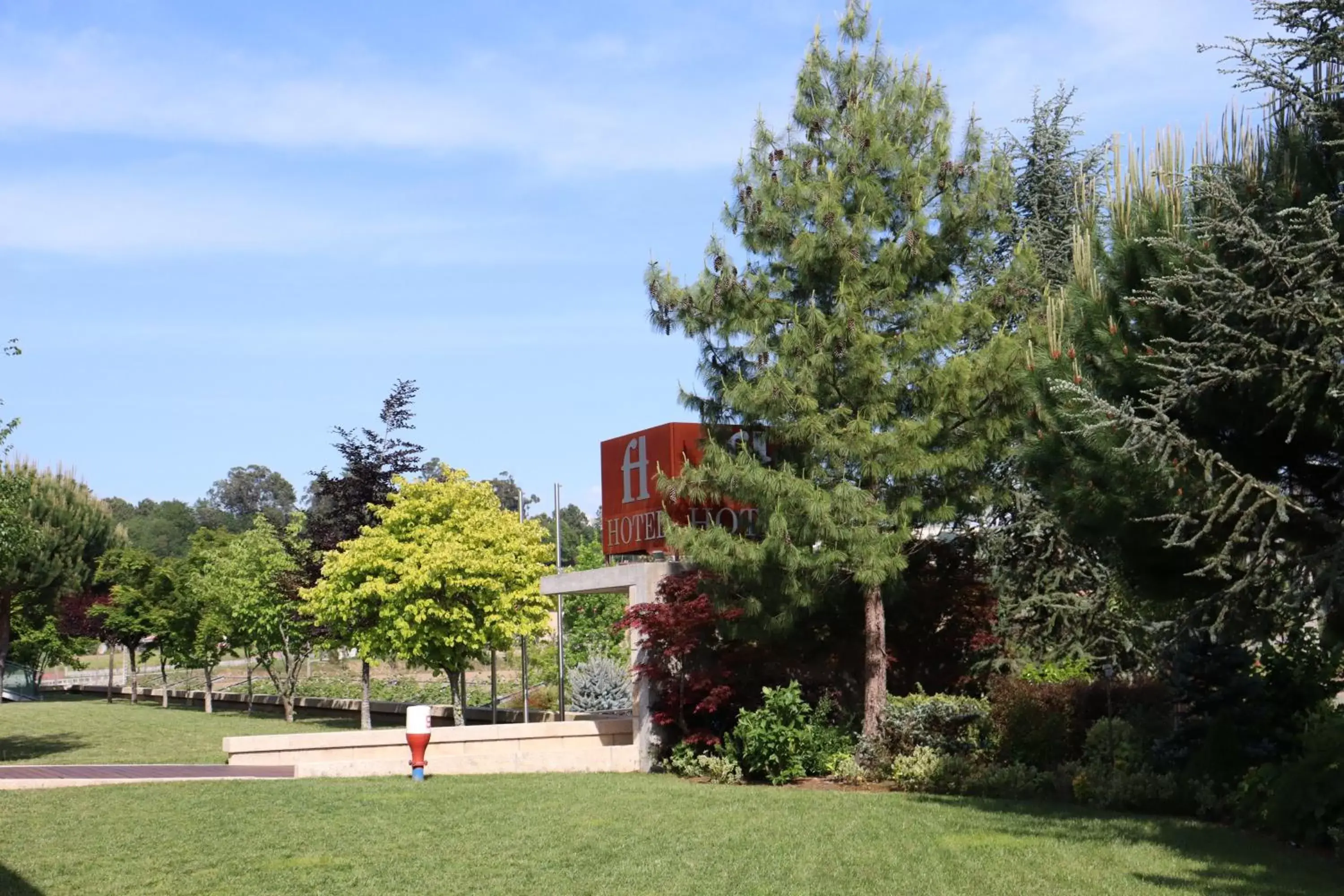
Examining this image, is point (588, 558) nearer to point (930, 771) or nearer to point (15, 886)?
point (930, 771)

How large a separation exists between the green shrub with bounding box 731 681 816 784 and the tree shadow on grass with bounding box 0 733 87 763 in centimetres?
1465

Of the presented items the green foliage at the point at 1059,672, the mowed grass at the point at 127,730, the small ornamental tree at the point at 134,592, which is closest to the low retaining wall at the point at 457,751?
the mowed grass at the point at 127,730

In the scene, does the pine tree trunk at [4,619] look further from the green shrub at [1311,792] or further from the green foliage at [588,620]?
the green shrub at [1311,792]

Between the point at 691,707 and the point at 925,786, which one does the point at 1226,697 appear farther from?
the point at 691,707

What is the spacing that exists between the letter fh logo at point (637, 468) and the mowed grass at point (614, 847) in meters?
6.70

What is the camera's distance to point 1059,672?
71.3 feet

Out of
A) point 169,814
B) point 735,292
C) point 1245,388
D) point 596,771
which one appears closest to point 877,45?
point 735,292

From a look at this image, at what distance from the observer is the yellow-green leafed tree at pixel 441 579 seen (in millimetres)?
27469

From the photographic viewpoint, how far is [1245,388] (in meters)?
12.9

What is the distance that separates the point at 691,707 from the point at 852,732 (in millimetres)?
2609

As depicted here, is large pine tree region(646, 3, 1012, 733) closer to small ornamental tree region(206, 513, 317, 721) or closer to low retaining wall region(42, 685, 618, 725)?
low retaining wall region(42, 685, 618, 725)

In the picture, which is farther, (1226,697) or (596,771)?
(596,771)

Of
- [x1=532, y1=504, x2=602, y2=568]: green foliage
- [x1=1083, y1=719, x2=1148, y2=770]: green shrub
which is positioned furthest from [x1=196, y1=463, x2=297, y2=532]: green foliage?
[x1=1083, y1=719, x2=1148, y2=770]: green shrub

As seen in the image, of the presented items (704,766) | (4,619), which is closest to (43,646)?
(4,619)
